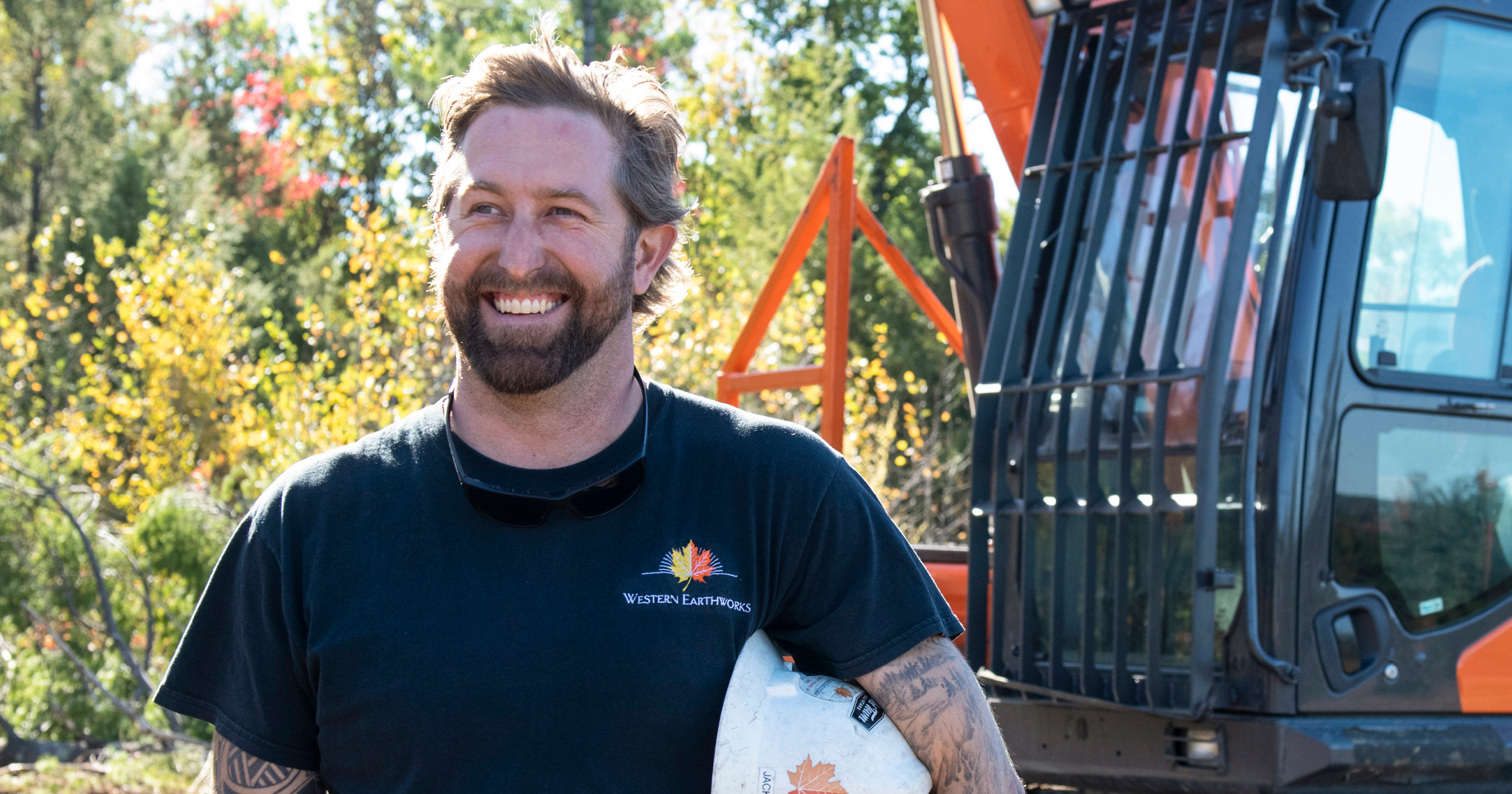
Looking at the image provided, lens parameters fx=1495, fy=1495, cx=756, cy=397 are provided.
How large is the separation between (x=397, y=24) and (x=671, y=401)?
78.1ft

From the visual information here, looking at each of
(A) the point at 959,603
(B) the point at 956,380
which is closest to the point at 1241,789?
(A) the point at 959,603

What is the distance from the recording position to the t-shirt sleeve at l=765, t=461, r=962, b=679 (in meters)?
2.00

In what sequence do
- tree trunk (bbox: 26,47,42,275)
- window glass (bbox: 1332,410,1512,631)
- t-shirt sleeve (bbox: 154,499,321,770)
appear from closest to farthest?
t-shirt sleeve (bbox: 154,499,321,770)
window glass (bbox: 1332,410,1512,631)
tree trunk (bbox: 26,47,42,275)

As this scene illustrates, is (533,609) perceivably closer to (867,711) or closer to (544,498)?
(544,498)

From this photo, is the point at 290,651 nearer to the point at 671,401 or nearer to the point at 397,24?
the point at 671,401

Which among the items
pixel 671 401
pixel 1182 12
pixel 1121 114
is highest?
pixel 1182 12

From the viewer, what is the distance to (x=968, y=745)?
6.69ft

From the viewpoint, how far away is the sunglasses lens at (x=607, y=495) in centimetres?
196

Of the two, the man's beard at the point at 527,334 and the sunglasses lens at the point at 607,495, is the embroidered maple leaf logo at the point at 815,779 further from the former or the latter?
the man's beard at the point at 527,334

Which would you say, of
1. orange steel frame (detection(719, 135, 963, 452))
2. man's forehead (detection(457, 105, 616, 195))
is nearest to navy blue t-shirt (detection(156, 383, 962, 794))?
man's forehead (detection(457, 105, 616, 195))

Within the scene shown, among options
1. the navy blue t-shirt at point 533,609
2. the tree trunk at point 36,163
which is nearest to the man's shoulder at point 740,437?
the navy blue t-shirt at point 533,609

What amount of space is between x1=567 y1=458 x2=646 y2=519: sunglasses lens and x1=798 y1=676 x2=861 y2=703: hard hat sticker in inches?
13.3

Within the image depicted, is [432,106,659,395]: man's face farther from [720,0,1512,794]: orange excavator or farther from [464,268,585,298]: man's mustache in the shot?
[720,0,1512,794]: orange excavator

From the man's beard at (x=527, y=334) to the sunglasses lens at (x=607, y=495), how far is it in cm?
16
